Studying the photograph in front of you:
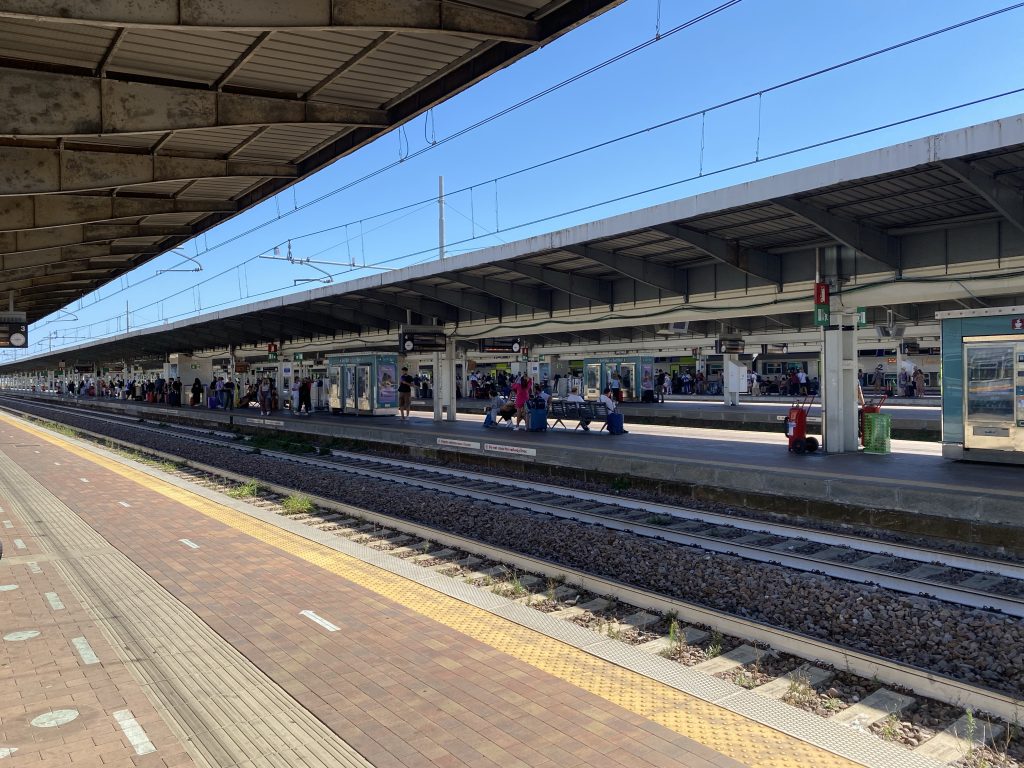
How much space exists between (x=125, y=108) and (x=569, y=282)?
38.3ft

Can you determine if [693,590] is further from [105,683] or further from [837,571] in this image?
[105,683]

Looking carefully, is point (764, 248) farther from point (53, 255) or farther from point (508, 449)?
point (53, 255)

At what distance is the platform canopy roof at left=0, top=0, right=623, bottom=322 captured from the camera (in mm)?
6133

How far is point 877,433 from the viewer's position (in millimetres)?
14148

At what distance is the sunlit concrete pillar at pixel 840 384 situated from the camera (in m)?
14.1

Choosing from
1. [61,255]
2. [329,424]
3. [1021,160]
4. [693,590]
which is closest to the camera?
[693,590]

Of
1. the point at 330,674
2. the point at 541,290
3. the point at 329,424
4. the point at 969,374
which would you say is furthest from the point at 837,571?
the point at 329,424

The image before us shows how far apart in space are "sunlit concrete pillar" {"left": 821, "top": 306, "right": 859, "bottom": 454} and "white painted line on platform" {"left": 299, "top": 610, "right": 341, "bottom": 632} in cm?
1111

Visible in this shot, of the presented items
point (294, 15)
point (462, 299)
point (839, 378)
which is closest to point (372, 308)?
point (462, 299)

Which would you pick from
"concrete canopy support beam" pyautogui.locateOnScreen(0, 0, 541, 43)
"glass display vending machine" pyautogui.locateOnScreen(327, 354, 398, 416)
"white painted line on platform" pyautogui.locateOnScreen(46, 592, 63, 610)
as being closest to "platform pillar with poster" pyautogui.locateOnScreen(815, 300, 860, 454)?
"concrete canopy support beam" pyautogui.locateOnScreen(0, 0, 541, 43)

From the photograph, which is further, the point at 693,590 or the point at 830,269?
the point at 830,269

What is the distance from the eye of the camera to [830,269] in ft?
46.1

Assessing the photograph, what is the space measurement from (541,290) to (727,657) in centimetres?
1600

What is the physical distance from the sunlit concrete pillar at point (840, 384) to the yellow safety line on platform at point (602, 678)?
33.1ft
